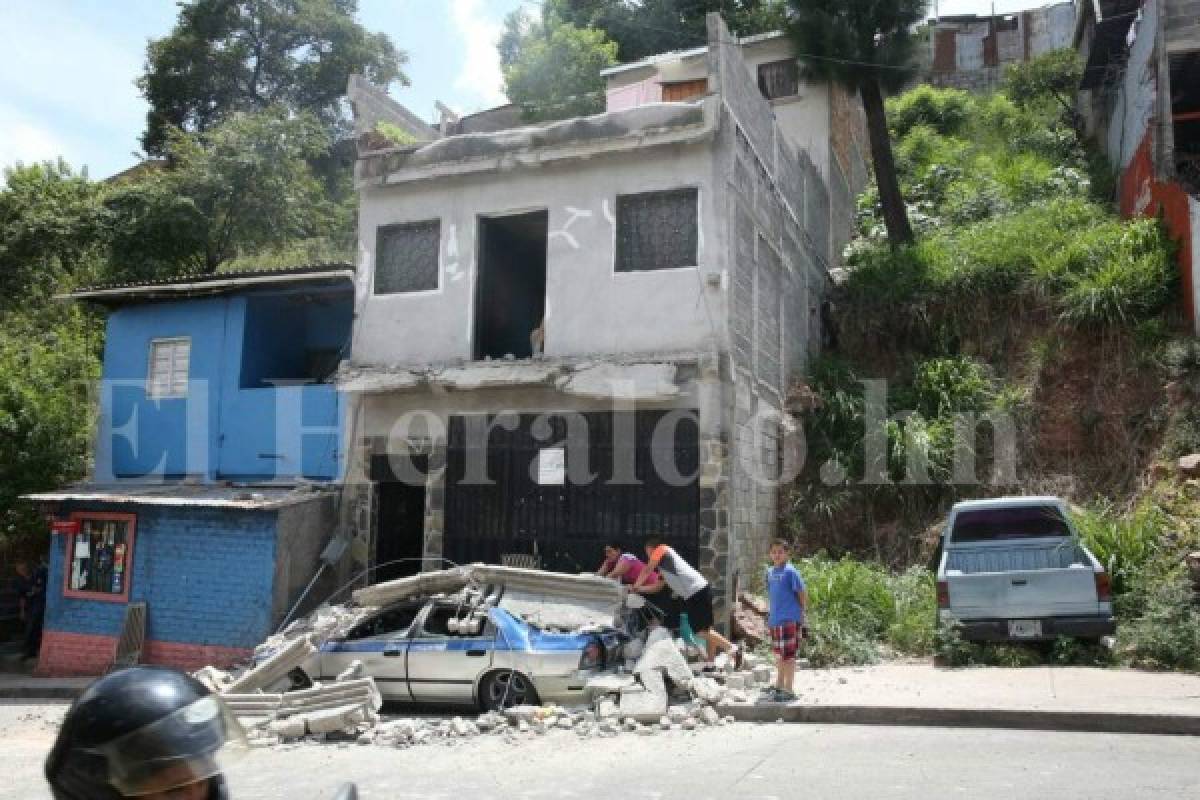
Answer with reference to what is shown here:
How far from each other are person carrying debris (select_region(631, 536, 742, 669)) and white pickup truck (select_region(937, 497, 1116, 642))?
2.43 metres

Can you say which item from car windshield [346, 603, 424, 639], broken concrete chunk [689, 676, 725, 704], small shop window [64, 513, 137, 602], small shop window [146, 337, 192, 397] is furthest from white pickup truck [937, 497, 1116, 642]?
small shop window [146, 337, 192, 397]

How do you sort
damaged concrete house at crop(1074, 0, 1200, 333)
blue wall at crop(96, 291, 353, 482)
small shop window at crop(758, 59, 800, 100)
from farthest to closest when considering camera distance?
small shop window at crop(758, 59, 800, 100) < damaged concrete house at crop(1074, 0, 1200, 333) < blue wall at crop(96, 291, 353, 482)

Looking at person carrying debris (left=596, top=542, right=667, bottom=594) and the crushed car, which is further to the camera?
person carrying debris (left=596, top=542, right=667, bottom=594)

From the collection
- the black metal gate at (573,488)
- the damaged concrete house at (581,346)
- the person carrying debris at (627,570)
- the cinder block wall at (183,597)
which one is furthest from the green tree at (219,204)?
the person carrying debris at (627,570)

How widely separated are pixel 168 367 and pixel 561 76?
16431 mm

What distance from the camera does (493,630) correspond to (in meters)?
9.75

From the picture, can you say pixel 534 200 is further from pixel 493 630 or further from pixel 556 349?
pixel 493 630

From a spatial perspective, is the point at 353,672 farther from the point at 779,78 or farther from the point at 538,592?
the point at 779,78

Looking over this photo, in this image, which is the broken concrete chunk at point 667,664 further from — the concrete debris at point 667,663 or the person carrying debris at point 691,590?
the person carrying debris at point 691,590

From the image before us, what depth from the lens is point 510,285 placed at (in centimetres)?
1656

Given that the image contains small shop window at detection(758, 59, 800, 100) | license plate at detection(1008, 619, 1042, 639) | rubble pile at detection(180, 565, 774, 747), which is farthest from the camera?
small shop window at detection(758, 59, 800, 100)

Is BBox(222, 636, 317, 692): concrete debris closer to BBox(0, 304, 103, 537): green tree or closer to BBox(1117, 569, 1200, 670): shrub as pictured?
BBox(1117, 569, 1200, 670): shrub

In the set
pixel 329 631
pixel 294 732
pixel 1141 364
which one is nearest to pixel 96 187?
pixel 329 631

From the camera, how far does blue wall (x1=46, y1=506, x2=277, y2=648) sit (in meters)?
13.7
